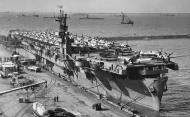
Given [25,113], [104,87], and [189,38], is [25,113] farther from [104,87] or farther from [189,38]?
[189,38]

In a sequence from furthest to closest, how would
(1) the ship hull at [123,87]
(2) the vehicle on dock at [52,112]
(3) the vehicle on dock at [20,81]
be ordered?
1. (3) the vehicle on dock at [20,81]
2. (1) the ship hull at [123,87]
3. (2) the vehicle on dock at [52,112]

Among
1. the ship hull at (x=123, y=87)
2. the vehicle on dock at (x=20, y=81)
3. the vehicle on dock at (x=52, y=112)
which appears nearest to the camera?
the vehicle on dock at (x=52, y=112)

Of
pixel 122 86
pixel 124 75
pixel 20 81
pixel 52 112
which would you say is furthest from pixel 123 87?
pixel 20 81

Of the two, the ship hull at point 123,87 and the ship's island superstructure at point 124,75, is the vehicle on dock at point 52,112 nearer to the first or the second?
the ship's island superstructure at point 124,75

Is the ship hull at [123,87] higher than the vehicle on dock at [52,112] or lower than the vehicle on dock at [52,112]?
higher

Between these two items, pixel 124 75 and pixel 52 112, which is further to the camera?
pixel 124 75

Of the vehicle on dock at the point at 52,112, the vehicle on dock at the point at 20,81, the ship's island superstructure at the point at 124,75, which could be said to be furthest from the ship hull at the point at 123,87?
the vehicle on dock at the point at 52,112

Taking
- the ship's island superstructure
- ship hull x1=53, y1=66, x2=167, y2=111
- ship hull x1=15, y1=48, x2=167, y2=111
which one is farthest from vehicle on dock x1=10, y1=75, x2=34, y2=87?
ship hull x1=53, y1=66, x2=167, y2=111

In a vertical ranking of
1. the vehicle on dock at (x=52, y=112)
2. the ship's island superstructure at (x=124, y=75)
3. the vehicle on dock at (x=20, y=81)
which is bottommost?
the vehicle on dock at (x=52, y=112)

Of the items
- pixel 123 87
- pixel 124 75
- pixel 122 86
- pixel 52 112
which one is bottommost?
pixel 52 112

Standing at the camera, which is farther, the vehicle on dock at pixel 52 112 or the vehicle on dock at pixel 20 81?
the vehicle on dock at pixel 20 81

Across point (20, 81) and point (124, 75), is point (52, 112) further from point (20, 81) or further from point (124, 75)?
point (20, 81)

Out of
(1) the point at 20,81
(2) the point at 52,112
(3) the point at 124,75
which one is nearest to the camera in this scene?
(2) the point at 52,112

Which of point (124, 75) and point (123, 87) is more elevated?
point (124, 75)
